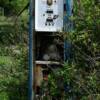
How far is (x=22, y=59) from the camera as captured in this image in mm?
8375

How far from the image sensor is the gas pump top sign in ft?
24.5

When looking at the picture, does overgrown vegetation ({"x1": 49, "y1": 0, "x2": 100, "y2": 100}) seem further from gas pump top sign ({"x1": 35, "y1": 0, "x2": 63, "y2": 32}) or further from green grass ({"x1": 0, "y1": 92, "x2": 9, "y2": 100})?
green grass ({"x1": 0, "y1": 92, "x2": 9, "y2": 100})

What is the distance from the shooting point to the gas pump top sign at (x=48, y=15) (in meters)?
7.46

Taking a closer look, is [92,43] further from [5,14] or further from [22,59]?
[5,14]

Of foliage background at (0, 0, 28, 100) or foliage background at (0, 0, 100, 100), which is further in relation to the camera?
foliage background at (0, 0, 28, 100)

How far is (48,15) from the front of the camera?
24.7ft

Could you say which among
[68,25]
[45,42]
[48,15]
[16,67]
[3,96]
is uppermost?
[48,15]

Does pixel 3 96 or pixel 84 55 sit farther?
pixel 3 96

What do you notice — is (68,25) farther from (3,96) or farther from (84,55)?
(3,96)

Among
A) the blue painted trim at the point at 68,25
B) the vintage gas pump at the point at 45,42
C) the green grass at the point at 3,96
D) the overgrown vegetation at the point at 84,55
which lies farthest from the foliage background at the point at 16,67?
the overgrown vegetation at the point at 84,55

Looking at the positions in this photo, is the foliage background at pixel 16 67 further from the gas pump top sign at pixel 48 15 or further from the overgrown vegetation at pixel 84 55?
the overgrown vegetation at pixel 84 55

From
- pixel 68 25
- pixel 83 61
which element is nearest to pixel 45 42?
pixel 68 25

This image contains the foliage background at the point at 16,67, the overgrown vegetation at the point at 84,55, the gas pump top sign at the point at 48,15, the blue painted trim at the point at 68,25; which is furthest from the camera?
the foliage background at the point at 16,67

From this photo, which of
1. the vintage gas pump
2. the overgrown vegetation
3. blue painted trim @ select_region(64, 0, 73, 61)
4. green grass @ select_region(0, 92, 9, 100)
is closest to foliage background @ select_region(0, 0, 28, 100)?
green grass @ select_region(0, 92, 9, 100)
